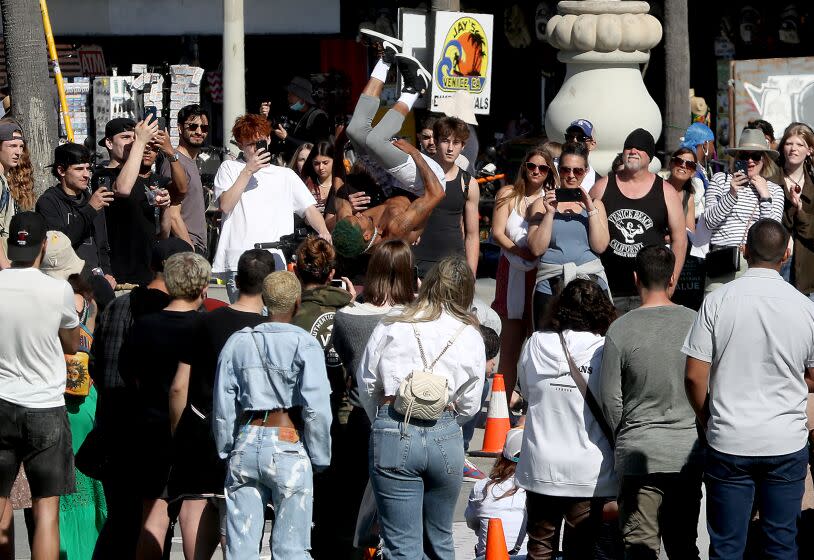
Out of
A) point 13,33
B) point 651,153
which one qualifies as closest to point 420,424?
point 651,153

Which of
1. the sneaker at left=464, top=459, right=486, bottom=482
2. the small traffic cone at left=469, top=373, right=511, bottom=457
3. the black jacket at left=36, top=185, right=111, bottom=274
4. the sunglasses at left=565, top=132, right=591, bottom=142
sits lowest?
the sneaker at left=464, top=459, right=486, bottom=482

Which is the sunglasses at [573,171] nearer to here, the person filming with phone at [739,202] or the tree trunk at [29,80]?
the person filming with phone at [739,202]

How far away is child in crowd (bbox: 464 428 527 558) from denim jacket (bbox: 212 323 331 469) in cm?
90

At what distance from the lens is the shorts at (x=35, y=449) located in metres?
6.03

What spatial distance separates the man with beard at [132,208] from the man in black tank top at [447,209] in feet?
5.87

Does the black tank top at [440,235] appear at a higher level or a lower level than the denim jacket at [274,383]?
higher

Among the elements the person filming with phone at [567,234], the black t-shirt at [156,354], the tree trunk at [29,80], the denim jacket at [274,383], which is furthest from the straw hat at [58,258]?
the tree trunk at [29,80]

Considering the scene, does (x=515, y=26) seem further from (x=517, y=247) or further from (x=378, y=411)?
→ (x=378, y=411)

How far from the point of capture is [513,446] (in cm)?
626

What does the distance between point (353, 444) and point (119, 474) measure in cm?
107

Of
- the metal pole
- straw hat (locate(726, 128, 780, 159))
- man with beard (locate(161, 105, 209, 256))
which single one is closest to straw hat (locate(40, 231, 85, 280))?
man with beard (locate(161, 105, 209, 256))

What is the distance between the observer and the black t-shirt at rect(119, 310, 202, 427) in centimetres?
606

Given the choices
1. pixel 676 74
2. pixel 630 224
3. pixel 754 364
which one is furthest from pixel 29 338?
pixel 676 74

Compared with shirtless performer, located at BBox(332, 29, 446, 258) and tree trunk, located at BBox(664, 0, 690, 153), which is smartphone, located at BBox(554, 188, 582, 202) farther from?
tree trunk, located at BBox(664, 0, 690, 153)
